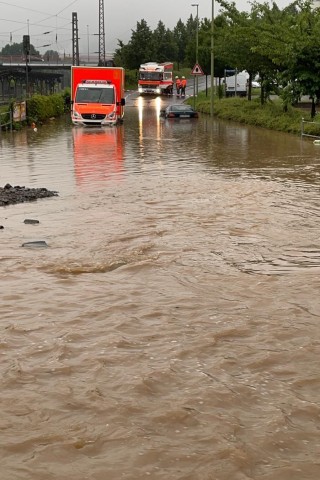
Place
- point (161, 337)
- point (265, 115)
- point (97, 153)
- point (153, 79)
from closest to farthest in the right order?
point (161, 337), point (97, 153), point (265, 115), point (153, 79)

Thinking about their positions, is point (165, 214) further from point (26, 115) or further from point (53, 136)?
point (26, 115)

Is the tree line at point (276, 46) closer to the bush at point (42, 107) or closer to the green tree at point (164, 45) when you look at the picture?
the bush at point (42, 107)

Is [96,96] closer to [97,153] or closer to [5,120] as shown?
[5,120]

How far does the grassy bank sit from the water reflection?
6999 millimetres

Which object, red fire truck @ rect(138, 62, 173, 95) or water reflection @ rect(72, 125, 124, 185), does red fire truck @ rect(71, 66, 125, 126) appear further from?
red fire truck @ rect(138, 62, 173, 95)

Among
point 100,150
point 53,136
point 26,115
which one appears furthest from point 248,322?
point 26,115

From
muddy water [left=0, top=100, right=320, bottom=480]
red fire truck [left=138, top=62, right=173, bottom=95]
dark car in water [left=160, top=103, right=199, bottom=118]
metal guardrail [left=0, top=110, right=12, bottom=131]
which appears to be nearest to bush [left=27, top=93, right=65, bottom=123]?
metal guardrail [left=0, top=110, right=12, bottom=131]

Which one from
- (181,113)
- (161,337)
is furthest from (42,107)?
(161,337)

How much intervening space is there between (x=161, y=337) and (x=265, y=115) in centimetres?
3185

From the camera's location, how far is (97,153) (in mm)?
23562

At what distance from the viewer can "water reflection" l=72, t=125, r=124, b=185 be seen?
60.3 feet

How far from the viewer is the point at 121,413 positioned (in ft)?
17.3

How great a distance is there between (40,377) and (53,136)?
25984 mm

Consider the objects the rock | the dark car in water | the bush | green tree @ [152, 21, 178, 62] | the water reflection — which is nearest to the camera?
the rock
